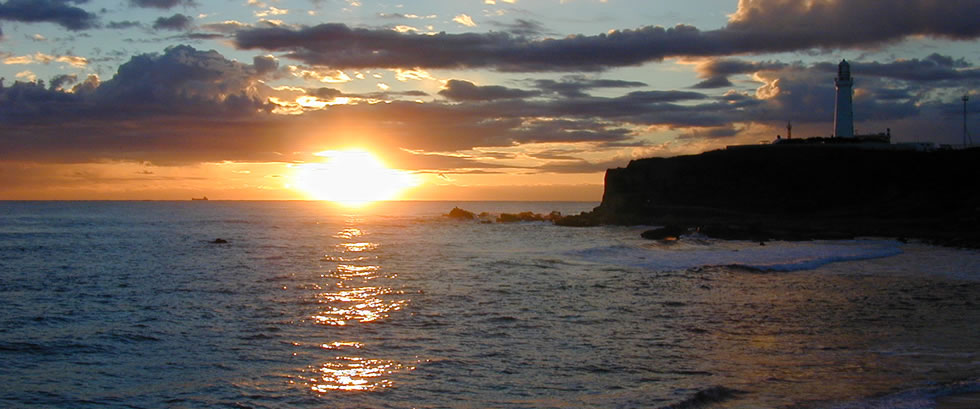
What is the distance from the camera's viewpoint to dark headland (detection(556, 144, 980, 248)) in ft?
176

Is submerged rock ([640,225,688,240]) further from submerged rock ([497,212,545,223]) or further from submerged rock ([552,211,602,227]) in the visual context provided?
submerged rock ([497,212,545,223])

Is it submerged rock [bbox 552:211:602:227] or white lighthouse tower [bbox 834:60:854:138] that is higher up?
white lighthouse tower [bbox 834:60:854:138]

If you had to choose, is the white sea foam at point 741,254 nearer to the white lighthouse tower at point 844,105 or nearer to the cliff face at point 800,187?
the cliff face at point 800,187

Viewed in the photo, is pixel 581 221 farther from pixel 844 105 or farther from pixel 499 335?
pixel 499 335

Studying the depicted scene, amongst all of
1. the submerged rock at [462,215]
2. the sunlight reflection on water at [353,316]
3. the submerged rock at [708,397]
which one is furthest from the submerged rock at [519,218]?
the submerged rock at [708,397]

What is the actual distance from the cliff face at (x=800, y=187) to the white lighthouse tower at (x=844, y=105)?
11363mm

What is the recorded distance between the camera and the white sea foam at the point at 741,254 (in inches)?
1351

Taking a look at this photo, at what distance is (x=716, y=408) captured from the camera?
1091 centimetres

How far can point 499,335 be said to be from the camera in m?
17.2

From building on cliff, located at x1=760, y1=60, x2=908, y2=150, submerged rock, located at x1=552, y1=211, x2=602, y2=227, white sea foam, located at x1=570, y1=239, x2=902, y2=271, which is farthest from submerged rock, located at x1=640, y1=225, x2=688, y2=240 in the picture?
building on cliff, located at x1=760, y1=60, x2=908, y2=150

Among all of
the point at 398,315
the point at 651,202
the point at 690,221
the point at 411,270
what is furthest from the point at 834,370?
the point at 651,202

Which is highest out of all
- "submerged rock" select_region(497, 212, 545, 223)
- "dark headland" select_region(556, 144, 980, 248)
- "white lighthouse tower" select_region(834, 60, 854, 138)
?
"white lighthouse tower" select_region(834, 60, 854, 138)

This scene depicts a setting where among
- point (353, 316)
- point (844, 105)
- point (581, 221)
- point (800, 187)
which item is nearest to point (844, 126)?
point (844, 105)

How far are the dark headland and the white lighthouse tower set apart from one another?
9445mm
